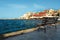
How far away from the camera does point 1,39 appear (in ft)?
49.9

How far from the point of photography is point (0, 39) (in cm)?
1505

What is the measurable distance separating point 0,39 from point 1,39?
0.54ft
